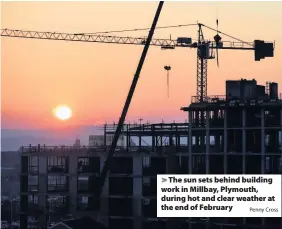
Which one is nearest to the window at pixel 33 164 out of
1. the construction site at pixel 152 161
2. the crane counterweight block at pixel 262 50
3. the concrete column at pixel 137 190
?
the construction site at pixel 152 161

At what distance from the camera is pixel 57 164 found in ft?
263

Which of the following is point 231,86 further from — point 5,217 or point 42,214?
point 5,217

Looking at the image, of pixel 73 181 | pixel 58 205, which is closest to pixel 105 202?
pixel 73 181

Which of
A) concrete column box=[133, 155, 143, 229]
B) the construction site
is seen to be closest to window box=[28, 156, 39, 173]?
the construction site

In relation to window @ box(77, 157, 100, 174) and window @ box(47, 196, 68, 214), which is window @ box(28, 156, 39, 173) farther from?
window @ box(77, 157, 100, 174)

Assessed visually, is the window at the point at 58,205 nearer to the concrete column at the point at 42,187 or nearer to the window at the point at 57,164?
the concrete column at the point at 42,187

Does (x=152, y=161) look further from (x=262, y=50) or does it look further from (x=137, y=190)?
(x=262, y=50)

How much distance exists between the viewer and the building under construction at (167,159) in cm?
6900

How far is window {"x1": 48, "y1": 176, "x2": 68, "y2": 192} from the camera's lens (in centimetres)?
7831

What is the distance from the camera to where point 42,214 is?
78125 millimetres

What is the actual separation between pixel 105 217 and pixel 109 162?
641 cm

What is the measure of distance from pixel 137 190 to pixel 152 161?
3730mm

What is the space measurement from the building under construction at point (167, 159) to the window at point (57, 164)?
A: 12 cm

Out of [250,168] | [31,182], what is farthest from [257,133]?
[31,182]
